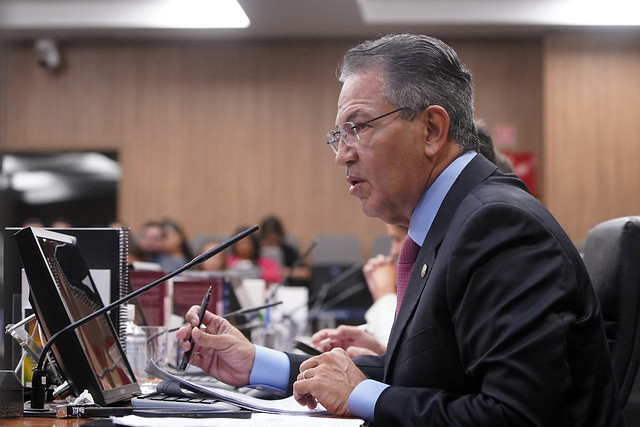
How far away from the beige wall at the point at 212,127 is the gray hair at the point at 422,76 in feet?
24.1

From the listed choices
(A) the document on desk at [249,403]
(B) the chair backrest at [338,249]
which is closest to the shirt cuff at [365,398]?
(A) the document on desk at [249,403]

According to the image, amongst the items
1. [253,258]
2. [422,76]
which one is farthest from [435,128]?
[253,258]

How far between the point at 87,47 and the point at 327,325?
4.56m

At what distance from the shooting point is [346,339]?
7.22 ft

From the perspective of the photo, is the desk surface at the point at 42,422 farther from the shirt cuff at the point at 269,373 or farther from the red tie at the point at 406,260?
the red tie at the point at 406,260

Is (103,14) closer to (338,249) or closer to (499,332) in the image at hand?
(338,249)

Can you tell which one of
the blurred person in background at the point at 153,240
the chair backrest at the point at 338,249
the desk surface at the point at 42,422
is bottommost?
the chair backrest at the point at 338,249

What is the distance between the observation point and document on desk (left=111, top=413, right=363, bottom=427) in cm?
124

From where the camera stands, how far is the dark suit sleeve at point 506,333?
1.21 meters

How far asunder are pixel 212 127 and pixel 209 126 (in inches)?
1.5

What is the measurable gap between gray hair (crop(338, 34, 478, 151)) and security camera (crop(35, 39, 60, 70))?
822 centimetres

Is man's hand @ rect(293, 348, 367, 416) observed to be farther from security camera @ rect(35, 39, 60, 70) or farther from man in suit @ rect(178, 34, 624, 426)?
security camera @ rect(35, 39, 60, 70)

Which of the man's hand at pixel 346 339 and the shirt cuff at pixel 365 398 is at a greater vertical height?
the shirt cuff at pixel 365 398

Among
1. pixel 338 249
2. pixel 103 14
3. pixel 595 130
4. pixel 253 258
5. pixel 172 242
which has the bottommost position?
pixel 338 249
